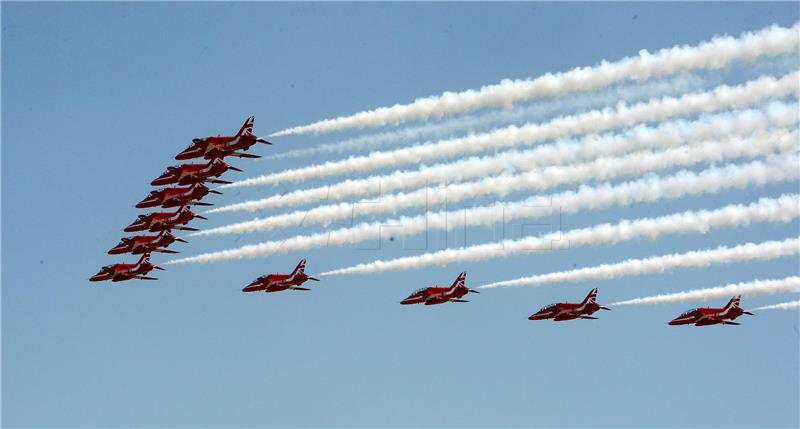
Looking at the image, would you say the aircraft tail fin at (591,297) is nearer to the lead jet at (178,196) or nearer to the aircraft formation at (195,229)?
the aircraft formation at (195,229)

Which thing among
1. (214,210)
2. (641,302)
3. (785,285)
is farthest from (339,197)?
(785,285)

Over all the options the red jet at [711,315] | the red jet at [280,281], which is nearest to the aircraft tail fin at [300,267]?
the red jet at [280,281]

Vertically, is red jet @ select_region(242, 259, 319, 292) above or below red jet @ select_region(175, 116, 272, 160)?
below

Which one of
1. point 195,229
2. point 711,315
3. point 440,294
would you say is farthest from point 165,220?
point 711,315

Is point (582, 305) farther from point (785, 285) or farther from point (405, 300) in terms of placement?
point (785, 285)

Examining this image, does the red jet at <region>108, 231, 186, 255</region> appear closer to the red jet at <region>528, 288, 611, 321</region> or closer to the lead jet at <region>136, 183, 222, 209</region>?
the lead jet at <region>136, 183, 222, 209</region>

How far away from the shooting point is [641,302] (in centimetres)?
8475

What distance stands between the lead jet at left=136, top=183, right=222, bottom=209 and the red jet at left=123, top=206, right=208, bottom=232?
776 mm

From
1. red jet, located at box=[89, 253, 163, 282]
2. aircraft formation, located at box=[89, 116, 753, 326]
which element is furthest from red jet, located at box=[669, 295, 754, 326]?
red jet, located at box=[89, 253, 163, 282]

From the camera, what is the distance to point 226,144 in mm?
90688

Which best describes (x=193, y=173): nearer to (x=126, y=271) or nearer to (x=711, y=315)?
(x=126, y=271)

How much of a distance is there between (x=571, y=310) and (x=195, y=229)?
22.3 metres

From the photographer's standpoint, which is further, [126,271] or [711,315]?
[126,271]

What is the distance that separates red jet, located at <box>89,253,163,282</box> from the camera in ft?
329
